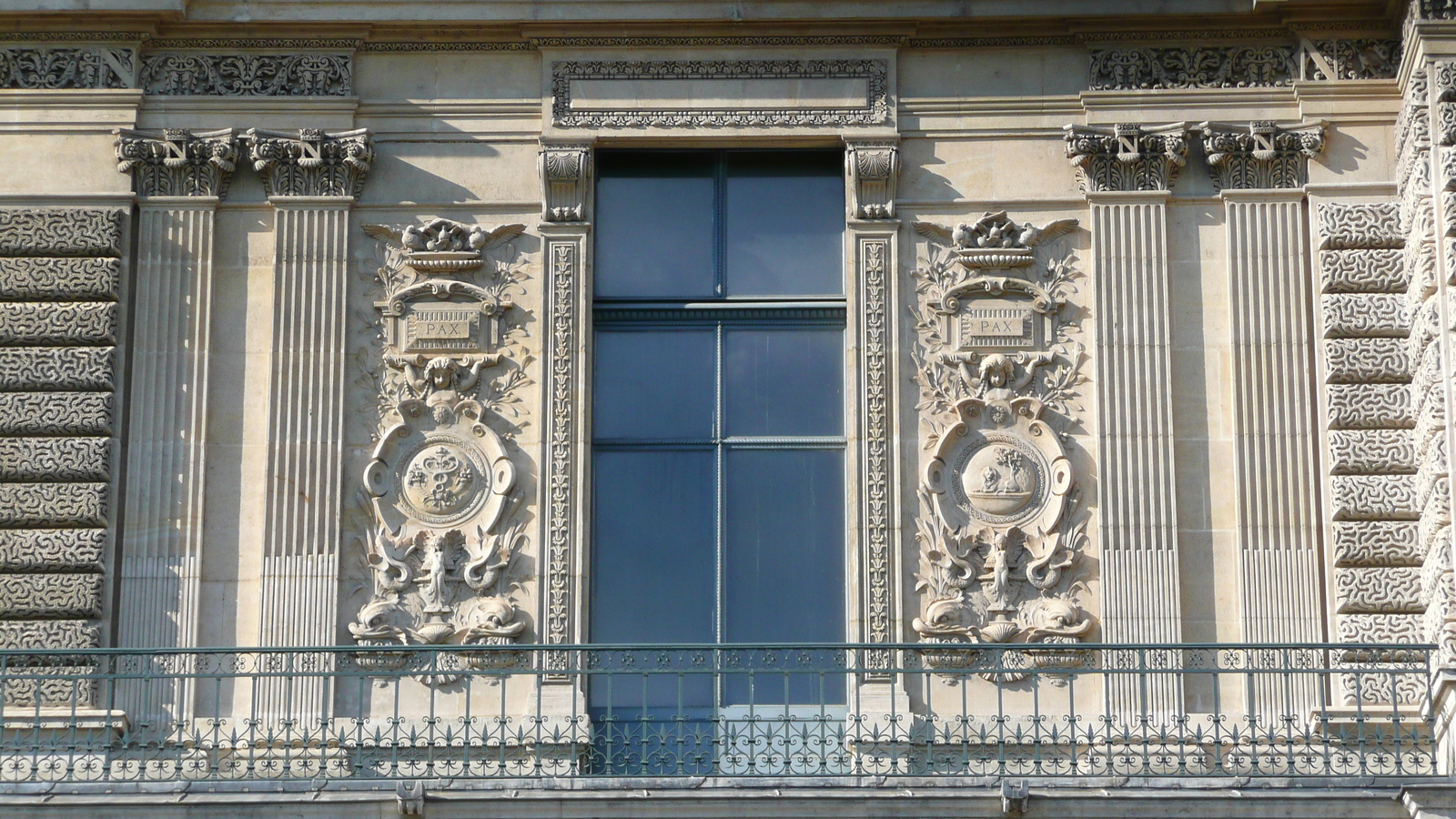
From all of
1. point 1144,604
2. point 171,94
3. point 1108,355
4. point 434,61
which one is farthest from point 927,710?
point 171,94

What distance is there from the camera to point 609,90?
16.7 m

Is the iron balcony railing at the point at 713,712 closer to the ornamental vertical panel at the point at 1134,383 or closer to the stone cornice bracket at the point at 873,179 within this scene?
the ornamental vertical panel at the point at 1134,383

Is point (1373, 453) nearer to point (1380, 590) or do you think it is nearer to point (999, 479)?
point (1380, 590)

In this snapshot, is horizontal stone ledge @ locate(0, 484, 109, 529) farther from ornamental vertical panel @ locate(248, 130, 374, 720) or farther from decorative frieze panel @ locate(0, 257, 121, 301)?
decorative frieze panel @ locate(0, 257, 121, 301)

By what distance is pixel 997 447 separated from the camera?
16031mm

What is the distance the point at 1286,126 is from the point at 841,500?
13.2ft

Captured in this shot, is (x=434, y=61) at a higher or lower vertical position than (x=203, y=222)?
higher

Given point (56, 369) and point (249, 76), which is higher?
point (249, 76)

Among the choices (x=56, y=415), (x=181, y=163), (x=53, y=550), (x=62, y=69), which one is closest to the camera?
(x=53, y=550)

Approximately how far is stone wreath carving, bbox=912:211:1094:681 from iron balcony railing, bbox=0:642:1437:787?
11.6 inches

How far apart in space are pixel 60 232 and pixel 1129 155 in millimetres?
7362

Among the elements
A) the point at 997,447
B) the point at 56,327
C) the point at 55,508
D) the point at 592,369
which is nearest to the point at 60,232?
the point at 56,327

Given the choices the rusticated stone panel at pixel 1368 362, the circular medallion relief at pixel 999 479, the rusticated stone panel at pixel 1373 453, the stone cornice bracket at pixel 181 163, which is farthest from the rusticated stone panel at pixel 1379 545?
the stone cornice bracket at pixel 181 163

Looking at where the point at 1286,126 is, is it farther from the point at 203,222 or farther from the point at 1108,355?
the point at 203,222
